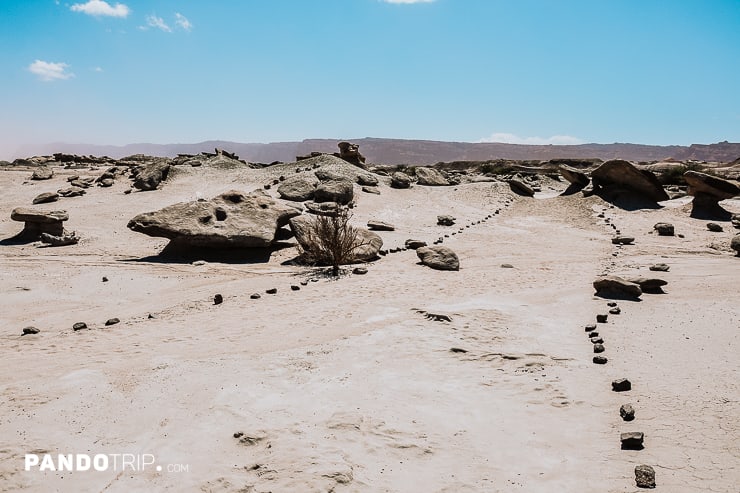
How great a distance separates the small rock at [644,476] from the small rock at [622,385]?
4.14 feet

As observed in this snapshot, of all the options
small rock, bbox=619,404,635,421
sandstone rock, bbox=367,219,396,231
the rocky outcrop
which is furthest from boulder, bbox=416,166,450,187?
small rock, bbox=619,404,635,421

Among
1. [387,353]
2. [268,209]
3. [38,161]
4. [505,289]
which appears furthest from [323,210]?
[38,161]

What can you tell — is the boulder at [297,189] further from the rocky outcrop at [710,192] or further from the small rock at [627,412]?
the small rock at [627,412]

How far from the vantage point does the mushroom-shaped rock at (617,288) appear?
7.08 m

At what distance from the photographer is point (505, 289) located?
7738mm

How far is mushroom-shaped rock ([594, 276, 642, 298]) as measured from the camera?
7082 mm

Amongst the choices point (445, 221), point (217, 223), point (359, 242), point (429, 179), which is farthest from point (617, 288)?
point (429, 179)

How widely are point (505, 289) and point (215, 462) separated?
5.47 meters

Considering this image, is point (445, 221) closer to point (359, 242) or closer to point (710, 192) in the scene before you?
point (359, 242)

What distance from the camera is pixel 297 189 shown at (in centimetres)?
1636

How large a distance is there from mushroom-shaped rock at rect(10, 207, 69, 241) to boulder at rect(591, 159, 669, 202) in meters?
16.7

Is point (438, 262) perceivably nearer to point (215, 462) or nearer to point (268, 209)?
point (268, 209)

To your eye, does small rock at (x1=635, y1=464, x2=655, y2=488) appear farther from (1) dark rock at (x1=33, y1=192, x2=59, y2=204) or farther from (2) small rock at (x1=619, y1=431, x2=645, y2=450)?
(1) dark rock at (x1=33, y1=192, x2=59, y2=204)

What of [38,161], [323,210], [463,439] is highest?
[38,161]
